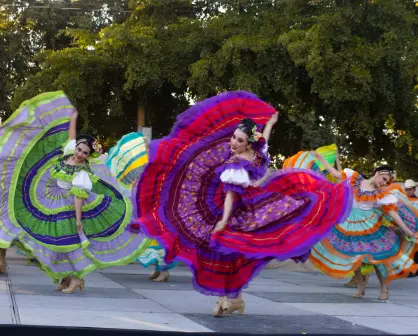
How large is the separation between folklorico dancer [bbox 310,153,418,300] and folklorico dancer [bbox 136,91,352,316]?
233 centimetres

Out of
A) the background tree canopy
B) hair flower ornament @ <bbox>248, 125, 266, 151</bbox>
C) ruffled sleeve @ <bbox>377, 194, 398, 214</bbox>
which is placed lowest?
ruffled sleeve @ <bbox>377, 194, 398, 214</bbox>

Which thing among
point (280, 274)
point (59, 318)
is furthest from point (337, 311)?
point (280, 274)

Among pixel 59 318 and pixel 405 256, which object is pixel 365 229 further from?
pixel 59 318

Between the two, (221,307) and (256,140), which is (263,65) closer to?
(256,140)

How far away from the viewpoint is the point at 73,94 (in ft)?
65.9

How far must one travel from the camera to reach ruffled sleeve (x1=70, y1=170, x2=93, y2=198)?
8.13 m

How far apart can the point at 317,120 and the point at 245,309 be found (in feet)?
46.4

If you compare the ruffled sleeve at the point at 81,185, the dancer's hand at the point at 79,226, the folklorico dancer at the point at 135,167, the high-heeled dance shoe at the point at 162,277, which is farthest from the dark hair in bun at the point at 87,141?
the high-heeled dance shoe at the point at 162,277

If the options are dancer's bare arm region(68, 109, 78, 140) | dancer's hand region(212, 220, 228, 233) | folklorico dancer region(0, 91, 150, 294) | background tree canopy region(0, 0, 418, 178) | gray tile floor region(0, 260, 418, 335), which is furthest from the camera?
background tree canopy region(0, 0, 418, 178)

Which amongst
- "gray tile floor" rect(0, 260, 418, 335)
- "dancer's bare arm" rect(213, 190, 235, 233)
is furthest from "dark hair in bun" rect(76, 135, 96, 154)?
"dancer's bare arm" rect(213, 190, 235, 233)

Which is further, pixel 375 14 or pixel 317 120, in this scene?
pixel 317 120

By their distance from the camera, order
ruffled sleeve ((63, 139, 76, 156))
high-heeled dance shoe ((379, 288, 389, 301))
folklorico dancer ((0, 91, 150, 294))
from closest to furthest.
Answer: folklorico dancer ((0, 91, 150, 294)), ruffled sleeve ((63, 139, 76, 156)), high-heeled dance shoe ((379, 288, 389, 301))

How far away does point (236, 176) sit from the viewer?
6688 mm

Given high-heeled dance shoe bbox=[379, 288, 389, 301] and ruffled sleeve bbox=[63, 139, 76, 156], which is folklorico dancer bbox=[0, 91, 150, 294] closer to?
ruffled sleeve bbox=[63, 139, 76, 156]
